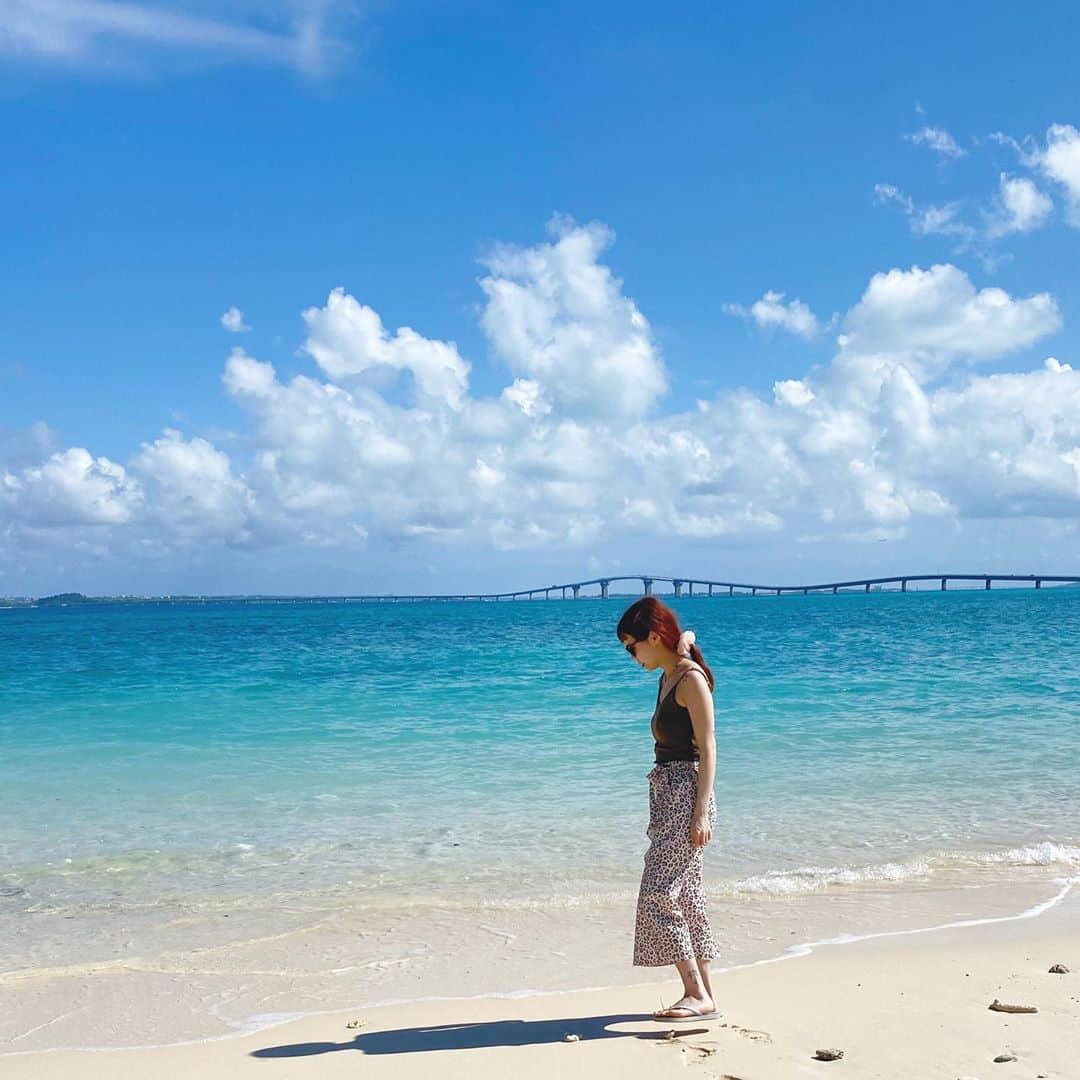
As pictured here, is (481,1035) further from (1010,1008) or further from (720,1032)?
(1010,1008)

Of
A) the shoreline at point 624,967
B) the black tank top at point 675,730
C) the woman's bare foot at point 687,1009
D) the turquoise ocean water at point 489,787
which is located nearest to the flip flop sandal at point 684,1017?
the woman's bare foot at point 687,1009

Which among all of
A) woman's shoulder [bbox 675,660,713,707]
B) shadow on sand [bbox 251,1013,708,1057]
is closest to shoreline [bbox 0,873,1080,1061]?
shadow on sand [bbox 251,1013,708,1057]

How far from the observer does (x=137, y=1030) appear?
535 cm

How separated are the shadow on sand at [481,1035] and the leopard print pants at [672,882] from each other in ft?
1.13

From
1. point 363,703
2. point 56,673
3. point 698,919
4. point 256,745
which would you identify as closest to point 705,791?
point 698,919

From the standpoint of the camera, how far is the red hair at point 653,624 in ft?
16.2

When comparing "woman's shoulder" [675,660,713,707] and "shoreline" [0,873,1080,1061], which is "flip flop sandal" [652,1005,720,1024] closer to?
"shoreline" [0,873,1080,1061]

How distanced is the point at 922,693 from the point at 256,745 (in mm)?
14016

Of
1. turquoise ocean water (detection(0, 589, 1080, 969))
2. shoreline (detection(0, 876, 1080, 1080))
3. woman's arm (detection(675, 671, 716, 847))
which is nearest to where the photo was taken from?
shoreline (detection(0, 876, 1080, 1080))

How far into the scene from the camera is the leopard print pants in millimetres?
5066

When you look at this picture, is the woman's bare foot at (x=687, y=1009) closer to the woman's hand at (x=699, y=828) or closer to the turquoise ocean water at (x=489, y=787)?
the woman's hand at (x=699, y=828)

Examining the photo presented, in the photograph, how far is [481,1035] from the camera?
5094 millimetres

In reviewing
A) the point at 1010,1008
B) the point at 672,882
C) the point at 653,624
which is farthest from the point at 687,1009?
the point at 653,624

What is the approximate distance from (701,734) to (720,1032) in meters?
1.47
